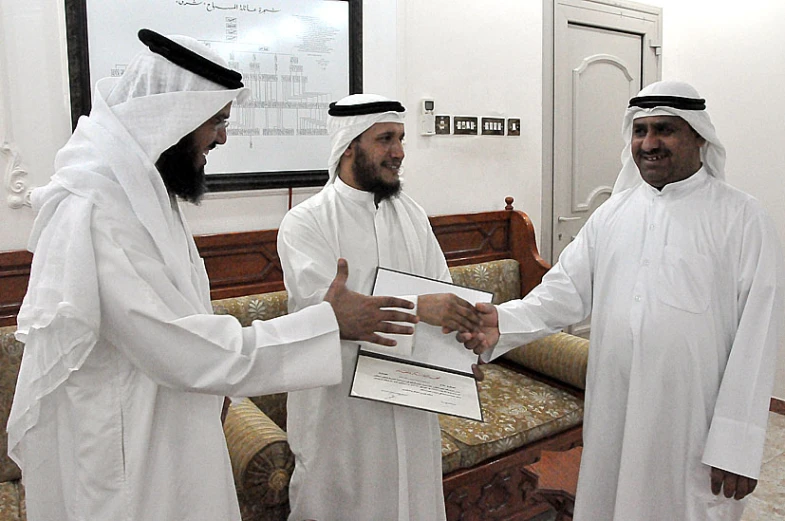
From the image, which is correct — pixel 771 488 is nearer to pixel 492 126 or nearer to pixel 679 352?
pixel 679 352

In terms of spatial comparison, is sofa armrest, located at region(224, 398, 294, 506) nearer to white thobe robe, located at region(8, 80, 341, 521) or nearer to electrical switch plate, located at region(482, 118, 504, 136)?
white thobe robe, located at region(8, 80, 341, 521)

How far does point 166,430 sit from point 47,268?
425 mm

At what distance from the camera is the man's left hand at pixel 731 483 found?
1.90m

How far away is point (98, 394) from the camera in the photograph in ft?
4.76

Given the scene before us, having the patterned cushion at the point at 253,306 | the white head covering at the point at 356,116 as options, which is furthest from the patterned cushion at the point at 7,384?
the white head covering at the point at 356,116

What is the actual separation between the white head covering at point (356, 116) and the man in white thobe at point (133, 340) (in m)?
0.75

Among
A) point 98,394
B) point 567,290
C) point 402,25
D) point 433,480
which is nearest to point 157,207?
point 98,394

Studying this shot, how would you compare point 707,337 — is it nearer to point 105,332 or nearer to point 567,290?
point 567,290

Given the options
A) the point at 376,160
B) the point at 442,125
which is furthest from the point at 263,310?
the point at 442,125

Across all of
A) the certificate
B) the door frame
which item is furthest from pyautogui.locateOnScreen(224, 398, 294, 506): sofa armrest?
the door frame

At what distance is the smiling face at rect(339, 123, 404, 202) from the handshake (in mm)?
496

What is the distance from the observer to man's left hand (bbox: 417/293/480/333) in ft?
6.51

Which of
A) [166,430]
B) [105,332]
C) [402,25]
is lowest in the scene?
[166,430]

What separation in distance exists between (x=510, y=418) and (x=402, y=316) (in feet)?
4.61
